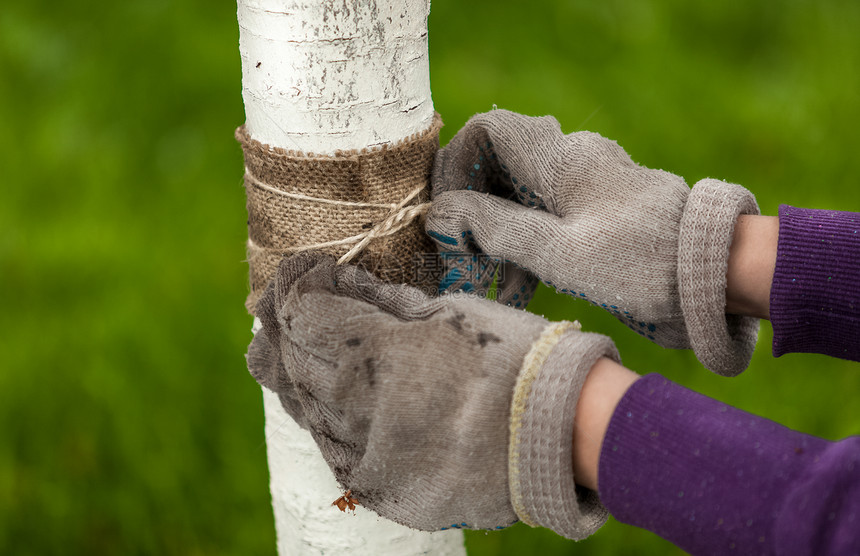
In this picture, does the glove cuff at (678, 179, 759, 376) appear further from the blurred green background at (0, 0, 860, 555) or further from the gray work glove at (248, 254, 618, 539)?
the blurred green background at (0, 0, 860, 555)

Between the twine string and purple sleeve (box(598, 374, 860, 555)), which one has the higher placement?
the twine string

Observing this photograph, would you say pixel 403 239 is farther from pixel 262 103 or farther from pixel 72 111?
pixel 72 111

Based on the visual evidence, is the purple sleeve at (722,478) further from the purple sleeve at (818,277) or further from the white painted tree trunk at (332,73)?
the white painted tree trunk at (332,73)

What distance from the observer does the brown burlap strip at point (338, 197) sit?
657 millimetres

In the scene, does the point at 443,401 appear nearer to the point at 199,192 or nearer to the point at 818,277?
the point at 818,277

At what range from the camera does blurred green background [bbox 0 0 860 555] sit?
141cm

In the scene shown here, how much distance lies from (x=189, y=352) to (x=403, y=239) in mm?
976

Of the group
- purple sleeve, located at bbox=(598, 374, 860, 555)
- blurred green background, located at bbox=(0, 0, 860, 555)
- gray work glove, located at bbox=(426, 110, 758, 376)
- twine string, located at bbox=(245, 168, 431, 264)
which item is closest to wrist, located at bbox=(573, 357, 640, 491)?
purple sleeve, located at bbox=(598, 374, 860, 555)

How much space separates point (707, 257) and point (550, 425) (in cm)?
21

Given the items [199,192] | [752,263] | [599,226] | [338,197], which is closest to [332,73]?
[338,197]

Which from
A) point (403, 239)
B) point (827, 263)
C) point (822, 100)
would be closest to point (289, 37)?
point (403, 239)

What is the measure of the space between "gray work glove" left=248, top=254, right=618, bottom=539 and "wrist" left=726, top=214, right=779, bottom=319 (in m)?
0.15

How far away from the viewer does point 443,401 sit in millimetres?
544

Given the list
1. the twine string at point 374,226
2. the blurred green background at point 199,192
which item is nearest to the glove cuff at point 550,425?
the twine string at point 374,226
